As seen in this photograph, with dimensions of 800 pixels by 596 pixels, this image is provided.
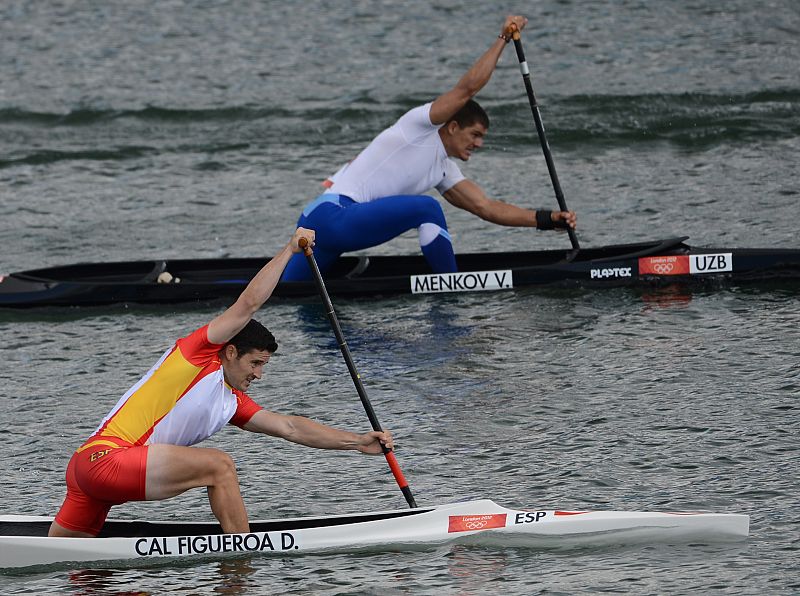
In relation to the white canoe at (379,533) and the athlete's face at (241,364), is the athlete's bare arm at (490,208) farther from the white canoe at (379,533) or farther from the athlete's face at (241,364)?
the athlete's face at (241,364)

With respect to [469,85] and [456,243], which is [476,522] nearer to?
[469,85]

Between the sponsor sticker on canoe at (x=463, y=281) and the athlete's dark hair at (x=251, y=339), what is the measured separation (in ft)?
14.8

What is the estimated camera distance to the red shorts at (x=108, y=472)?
7.20 m

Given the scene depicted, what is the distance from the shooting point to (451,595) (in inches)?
287

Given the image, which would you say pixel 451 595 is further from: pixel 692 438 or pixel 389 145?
pixel 389 145

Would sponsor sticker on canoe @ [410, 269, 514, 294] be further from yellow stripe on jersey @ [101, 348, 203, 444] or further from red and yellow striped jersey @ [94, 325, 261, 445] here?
yellow stripe on jersey @ [101, 348, 203, 444]

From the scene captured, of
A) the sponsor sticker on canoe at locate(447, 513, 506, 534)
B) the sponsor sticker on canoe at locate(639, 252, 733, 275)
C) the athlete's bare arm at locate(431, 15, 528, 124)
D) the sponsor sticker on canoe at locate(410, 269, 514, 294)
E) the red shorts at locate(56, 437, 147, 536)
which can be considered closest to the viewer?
the red shorts at locate(56, 437, 147, 536)

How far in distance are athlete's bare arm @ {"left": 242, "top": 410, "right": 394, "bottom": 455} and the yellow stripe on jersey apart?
21.7 inches

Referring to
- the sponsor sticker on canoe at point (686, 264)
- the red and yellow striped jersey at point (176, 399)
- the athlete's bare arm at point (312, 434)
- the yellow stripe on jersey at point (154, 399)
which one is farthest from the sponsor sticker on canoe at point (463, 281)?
the yellow stripe on jersey at point (154, 399)

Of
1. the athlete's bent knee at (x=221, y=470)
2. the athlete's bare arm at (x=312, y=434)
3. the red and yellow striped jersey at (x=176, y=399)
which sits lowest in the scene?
the athlete's bent knee at (x=221, y=470)

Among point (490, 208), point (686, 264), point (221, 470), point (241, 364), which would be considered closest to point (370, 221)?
point (490, 208)

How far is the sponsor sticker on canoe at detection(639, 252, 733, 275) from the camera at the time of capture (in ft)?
38.3

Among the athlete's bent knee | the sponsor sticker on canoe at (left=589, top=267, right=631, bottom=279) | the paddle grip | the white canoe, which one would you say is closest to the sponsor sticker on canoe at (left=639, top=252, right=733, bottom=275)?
the sponsor sticker on canoe at (left=589, top=267, right=631, bottom=279)

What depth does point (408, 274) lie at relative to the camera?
40.2ft
